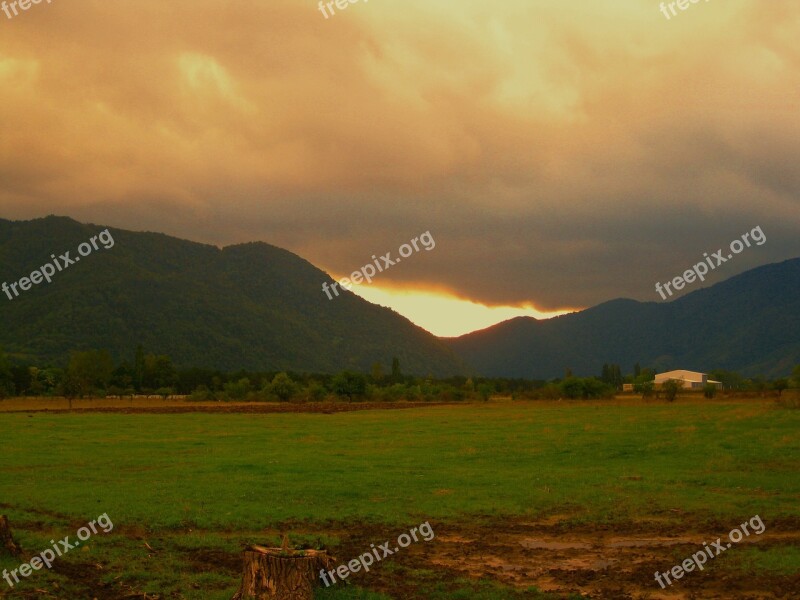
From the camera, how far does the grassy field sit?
1499 centimetres

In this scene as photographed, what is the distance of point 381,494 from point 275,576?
1364cm

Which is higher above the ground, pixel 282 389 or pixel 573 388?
pixel 282 389

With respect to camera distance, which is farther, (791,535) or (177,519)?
(177,519)

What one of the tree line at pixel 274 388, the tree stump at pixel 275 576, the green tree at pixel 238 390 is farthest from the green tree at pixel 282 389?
the tree stump at pixel 275 576

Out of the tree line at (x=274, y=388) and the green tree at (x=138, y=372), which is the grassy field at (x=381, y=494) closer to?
the tree line at (x=274, y=388)

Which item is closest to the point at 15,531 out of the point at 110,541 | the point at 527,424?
the point at 110,541

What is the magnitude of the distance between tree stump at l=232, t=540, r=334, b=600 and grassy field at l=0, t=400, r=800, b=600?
3.65 feet

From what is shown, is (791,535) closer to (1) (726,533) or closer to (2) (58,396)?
(1) (726,533)

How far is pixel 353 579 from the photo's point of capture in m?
14.5

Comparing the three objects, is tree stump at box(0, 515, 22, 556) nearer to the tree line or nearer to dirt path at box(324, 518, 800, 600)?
dirt path at box(324, 518, 800, 600)

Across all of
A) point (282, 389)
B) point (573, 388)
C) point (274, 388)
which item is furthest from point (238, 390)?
point (573, 388)

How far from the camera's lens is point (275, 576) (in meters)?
12.0

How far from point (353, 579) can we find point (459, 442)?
29.4 m

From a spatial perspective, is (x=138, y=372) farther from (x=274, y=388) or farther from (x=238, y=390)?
(x=274, y=388)
